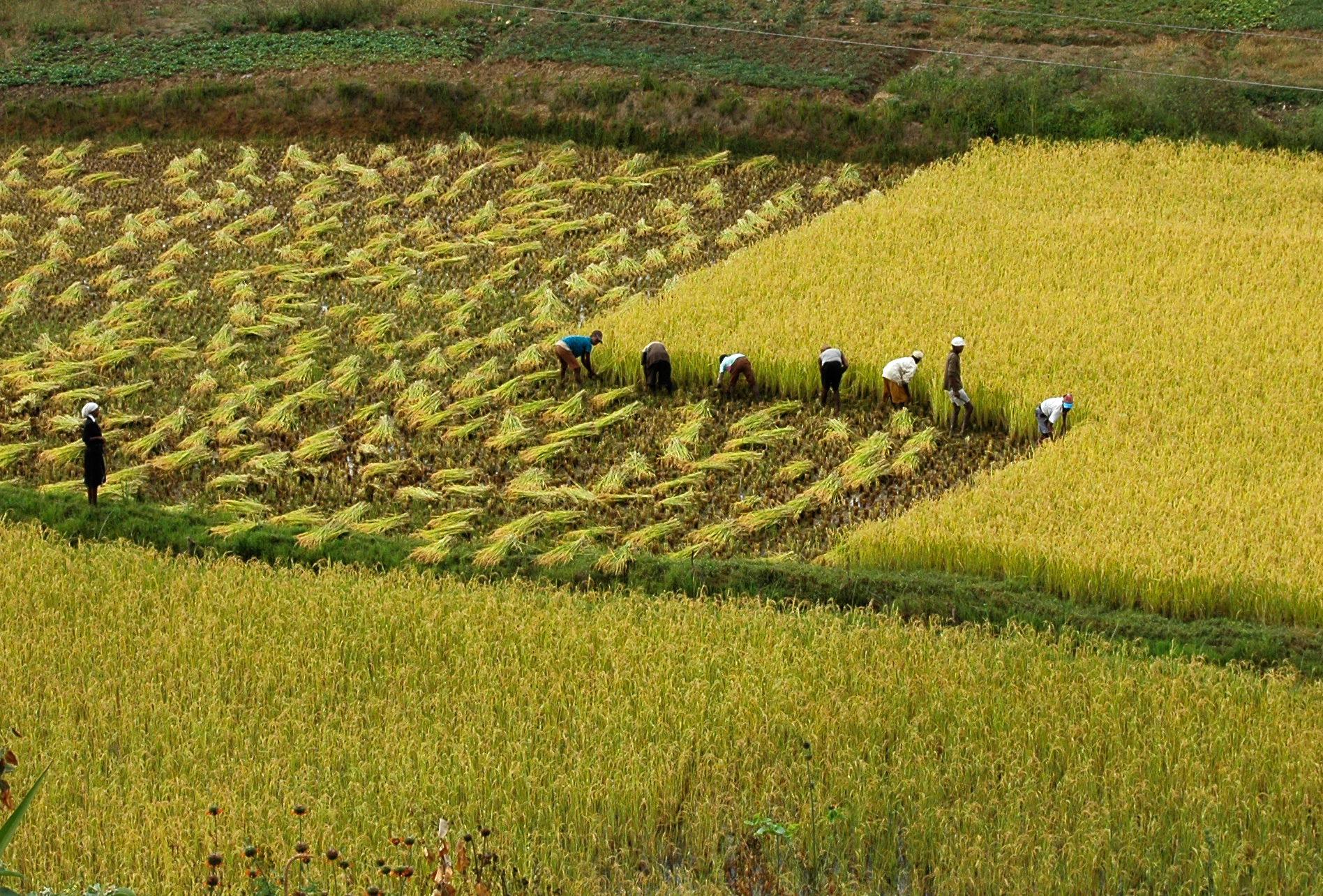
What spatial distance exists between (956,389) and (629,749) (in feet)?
17.1

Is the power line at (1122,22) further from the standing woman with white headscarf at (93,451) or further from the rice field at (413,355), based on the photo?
the standing woman with white headscarf at (93,451)

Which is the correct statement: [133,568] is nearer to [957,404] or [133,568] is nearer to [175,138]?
[957,404]

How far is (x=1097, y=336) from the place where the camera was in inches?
512

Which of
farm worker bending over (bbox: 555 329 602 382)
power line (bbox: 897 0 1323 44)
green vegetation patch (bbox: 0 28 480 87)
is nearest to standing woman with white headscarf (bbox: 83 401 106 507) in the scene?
farm worker bending over (bbox: 555 329 602 382)

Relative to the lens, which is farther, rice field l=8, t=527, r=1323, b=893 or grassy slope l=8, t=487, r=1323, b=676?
grassy slope l=8, t=487, r=1323, b=676

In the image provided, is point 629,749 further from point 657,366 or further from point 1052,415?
point 657,366

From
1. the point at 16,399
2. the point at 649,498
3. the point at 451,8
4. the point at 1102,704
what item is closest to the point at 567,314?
the point at 649,498

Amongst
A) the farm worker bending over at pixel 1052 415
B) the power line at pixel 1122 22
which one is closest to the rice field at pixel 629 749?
the farm worker bending over at pixel 1052 415

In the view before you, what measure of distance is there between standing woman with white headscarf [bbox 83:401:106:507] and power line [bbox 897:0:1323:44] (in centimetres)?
1361

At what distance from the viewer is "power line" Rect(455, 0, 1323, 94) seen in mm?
18094

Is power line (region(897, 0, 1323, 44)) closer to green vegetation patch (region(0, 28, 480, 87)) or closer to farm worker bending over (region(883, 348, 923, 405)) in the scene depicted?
green vegetation patch (region(0, 28, 480, 87))

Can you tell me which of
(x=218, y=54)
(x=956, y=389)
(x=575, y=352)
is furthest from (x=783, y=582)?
(x=218, y=54)

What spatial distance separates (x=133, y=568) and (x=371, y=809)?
4.03 metres

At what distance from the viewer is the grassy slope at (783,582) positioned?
8.98 meters
